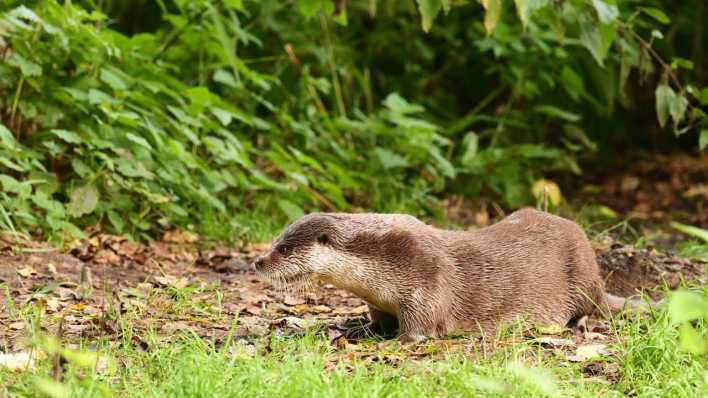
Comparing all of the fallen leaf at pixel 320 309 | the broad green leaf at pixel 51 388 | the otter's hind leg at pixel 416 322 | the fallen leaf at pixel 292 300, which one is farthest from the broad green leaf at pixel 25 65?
the broad green leaf at pixel 51 388

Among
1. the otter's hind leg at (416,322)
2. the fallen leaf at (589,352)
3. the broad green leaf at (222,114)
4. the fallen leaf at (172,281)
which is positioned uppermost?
the broad green leaf at (222,114)

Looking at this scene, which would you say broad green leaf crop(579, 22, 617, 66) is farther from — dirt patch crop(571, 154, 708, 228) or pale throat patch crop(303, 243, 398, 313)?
dirt patch crop(571, 154, 708, 228)

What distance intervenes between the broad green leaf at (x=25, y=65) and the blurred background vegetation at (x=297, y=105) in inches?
0.8

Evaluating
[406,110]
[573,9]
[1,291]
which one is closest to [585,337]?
[573,9]

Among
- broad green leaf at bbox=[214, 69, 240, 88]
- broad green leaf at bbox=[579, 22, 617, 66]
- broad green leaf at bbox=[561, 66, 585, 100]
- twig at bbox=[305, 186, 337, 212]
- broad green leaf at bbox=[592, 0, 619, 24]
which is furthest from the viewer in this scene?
broad green leaf at bbox=[561, 66, 585, 100]

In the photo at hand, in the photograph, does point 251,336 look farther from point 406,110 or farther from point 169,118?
point 406,110

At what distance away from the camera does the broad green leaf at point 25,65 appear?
5871 millimetres

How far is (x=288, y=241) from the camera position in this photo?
4293 mm

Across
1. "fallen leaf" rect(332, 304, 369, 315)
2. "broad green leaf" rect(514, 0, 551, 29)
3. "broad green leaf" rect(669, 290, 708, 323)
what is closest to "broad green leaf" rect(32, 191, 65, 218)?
"fallen leaf" rect(332, 304, 369, 315)

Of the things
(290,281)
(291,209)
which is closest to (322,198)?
A: (291,209)

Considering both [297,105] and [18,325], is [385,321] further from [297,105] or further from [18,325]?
[297,105]

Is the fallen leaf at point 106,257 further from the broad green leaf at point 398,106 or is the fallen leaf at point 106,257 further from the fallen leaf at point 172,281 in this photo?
the broad green leaf at point 398,106

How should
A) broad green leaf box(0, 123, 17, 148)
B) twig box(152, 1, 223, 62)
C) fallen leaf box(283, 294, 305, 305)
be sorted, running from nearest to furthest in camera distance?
1. fallen leaf box(283, 294, 305, 305)
2. broad green leaf box(0, 123, 17, 148)
3. twig box(152, 1, 223, 62)

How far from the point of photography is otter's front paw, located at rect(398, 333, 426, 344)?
164 inches
